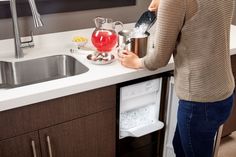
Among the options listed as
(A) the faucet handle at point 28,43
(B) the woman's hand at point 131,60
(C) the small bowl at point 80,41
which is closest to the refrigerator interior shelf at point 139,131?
(B) the woman's hand at point 131,60

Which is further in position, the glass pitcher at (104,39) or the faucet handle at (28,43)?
the faucet handle at (28,43)

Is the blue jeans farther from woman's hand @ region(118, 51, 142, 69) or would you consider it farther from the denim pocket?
woman's hand @ region(118, 51, 142, 69)

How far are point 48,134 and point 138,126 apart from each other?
45cm

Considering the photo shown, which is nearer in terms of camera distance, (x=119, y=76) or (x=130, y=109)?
(x=119, y=76)

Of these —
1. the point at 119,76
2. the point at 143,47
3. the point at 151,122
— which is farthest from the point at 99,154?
the point at 143,47

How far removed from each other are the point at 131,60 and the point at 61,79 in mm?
312

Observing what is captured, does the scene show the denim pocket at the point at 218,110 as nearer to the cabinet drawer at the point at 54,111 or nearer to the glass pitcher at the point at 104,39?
the cabinet drawer at the point at 54,111

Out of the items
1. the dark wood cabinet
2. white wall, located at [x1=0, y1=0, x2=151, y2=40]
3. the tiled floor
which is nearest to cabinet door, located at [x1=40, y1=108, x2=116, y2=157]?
the dark wood cabinet

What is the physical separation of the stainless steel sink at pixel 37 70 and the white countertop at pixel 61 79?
3cm

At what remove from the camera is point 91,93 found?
121 centimetres

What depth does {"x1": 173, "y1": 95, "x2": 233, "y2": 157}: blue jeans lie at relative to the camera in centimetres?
114

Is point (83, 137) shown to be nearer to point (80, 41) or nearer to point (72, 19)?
point (80, 41)

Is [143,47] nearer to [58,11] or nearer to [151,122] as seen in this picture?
[151,122]

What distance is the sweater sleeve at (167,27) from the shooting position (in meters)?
0.97
